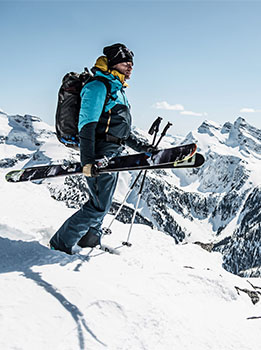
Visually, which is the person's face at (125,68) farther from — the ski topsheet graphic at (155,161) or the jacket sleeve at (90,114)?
the ski topsheet graphic at (155,161)

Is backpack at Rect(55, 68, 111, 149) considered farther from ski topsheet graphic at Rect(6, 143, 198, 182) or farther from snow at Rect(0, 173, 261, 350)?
snow at Rect(0, 173, 261, 350)

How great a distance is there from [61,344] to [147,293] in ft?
5.31

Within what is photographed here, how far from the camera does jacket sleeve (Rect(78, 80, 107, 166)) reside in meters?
4.34

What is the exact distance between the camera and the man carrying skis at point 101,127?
4379 mm

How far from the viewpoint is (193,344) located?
111 inches

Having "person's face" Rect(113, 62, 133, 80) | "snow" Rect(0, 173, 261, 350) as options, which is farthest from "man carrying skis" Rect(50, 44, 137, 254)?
"snow" Rect(0, 173, 261, 350)

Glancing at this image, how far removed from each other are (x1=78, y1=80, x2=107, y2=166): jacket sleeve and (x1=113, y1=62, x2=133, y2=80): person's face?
0.58 meters

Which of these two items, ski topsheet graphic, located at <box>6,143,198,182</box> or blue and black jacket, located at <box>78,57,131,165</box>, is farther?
ski topsheet graphic, located at <box>6,143,198,182</box>

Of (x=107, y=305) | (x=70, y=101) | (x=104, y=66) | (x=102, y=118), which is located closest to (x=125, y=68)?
(x=104, y=66)

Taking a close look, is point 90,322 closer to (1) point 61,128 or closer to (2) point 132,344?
(2) point 132,344

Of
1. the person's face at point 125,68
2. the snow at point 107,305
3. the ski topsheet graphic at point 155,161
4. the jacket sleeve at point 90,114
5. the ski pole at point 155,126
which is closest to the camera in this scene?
the snow at point 107,305

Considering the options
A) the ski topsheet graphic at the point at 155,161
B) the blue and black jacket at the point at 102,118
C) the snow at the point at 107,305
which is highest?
the blue and black jacket at the point at 102,118

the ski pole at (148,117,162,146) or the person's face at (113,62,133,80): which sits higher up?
the person's face at (113,62,133,80)

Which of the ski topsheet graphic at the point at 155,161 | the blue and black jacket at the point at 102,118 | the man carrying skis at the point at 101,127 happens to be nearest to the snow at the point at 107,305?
the man carrying skis at the point at 101,127
